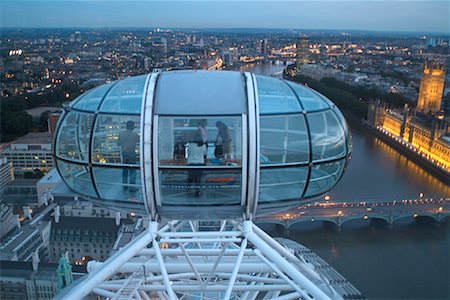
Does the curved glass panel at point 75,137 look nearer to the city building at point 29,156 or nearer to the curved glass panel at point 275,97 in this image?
the curved glass panel at point 275,97

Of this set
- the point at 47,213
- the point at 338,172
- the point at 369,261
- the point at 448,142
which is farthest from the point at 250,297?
the point at 448,142

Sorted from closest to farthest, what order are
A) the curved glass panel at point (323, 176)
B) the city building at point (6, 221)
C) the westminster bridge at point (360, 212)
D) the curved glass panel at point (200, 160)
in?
the curved glass panel at point (200, 160)
the curved glass panel at point (323, 176)
the city building at point (6, 221)
the westminster bridge at point (360, 212)

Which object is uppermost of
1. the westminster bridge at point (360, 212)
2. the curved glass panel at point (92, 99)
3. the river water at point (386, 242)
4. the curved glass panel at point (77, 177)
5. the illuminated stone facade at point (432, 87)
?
the curved glass panel at point (92, 99)

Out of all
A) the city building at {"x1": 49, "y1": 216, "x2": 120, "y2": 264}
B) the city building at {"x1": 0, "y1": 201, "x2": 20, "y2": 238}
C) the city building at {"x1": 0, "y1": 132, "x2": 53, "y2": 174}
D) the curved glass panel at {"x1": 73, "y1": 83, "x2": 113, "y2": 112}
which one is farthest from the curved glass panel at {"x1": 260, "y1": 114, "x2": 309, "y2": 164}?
the city building at {"x1": 0, "y1": 132, "x2": 53, "y2": 174}

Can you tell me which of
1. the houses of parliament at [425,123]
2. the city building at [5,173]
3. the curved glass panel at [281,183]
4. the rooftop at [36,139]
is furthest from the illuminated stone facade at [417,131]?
the curved glass panel at [281,183]

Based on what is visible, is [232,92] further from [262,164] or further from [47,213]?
[47,213]

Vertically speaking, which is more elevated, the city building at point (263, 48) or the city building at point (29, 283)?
the city building at point (263, 48)

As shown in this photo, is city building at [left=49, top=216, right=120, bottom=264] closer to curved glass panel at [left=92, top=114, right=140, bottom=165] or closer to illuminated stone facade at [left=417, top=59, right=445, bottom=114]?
curved glass panel at [left=92, top=114, right=140, bottom=165]

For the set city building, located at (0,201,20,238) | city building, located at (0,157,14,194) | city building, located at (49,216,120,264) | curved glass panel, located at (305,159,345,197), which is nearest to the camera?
curved glass panel, located at (305,159,345,197)
